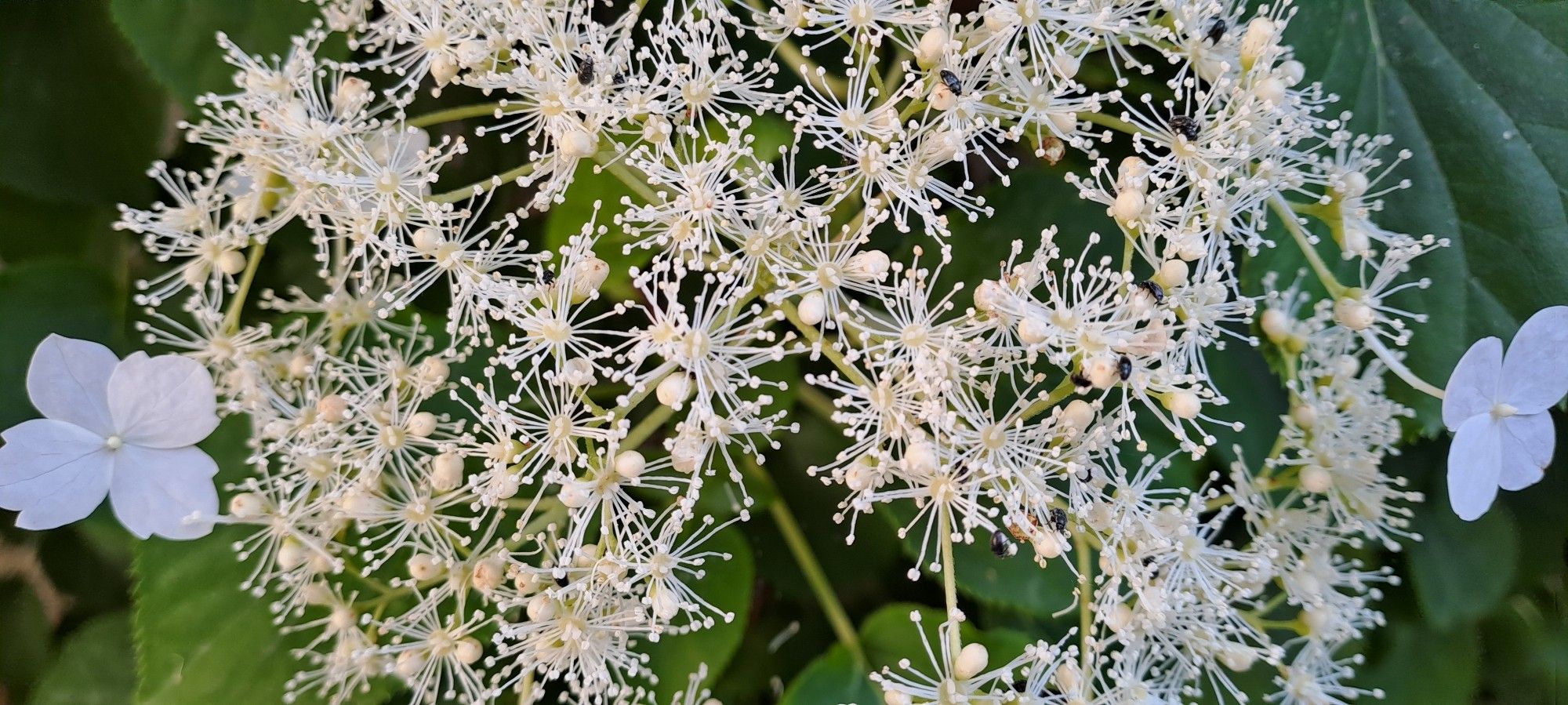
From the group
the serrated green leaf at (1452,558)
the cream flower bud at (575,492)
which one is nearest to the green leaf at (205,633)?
the cream flower bud at (575,492)

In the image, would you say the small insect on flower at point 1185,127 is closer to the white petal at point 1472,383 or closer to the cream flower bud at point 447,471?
the white petal at point 1472,383

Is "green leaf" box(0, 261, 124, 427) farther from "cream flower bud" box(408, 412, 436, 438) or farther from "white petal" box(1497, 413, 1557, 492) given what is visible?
"white petal" box(1497, 413, 1557, 492)

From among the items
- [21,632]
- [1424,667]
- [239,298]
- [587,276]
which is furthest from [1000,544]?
[21,632]

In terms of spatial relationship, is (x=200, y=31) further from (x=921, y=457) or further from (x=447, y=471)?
(x=921, y=457)

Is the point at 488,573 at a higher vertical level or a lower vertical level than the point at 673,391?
lower

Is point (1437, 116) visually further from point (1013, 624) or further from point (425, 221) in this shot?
point (425, 221)

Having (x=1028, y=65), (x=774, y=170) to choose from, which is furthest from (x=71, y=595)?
(x=1028, y=65)
